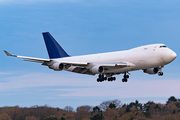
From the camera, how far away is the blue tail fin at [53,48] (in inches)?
2771

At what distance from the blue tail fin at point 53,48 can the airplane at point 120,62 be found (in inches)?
216

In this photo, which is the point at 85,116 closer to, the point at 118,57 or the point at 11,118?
the point at 11,118

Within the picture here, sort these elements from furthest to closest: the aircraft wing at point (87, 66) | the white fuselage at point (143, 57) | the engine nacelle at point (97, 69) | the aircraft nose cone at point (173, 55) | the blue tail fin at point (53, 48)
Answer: the blue tail fin at point (53, 48), the engine nacelle at point (97, 69), the aircraft wing at point (87, 66), the white fuselage at point (143, 57), the aircraft nose cone at point (173, 55)

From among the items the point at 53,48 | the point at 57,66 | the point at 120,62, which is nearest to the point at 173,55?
the point at 120,62

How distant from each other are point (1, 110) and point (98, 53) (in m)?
34.9

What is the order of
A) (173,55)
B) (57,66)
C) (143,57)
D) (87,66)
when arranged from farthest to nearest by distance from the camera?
(87,66) → (57,66) → (143,57) → (173,55)

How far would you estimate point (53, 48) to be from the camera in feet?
233

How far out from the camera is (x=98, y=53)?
6319 cm

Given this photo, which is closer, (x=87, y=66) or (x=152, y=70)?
(x=152, y=70)

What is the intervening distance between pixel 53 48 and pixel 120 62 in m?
18.8

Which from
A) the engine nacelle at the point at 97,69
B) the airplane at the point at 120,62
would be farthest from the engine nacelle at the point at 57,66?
the engine nacelle at the point at 97,69

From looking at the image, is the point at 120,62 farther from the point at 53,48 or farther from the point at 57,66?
the point at 53,48

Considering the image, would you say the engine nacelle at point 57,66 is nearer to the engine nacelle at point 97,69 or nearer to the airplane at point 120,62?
the airplane at point 120,62

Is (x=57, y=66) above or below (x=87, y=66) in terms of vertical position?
below
